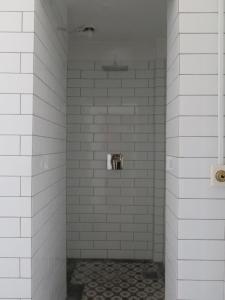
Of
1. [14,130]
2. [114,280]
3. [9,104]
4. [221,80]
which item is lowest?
[114,280]

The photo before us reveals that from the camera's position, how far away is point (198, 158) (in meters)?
1.41

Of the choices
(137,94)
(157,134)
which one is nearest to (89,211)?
(157,134)

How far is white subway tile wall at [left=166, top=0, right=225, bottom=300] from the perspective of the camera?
141 centimetres

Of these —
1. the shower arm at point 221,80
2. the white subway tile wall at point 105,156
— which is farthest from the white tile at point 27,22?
the white subway tile wall at point 105,156

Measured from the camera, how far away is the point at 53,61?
1.94 m

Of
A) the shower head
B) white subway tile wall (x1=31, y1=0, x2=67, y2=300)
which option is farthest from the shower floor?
the shower head

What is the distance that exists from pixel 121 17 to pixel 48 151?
1404 mm

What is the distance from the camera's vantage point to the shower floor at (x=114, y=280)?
2658 mm

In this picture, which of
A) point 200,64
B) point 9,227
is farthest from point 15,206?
point 200,64

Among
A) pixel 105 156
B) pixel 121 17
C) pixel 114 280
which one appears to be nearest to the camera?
pixel 121 17

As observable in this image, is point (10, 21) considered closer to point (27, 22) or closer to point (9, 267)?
point (27, 22)

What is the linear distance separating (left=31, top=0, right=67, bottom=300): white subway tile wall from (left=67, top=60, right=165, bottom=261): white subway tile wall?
98 cm

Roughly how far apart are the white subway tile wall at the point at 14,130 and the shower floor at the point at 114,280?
54.8 inches

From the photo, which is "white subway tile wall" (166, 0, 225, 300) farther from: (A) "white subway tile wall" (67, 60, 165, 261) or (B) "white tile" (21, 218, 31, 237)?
(A) "white subway tile wall" (67, 60, 165, 261)
